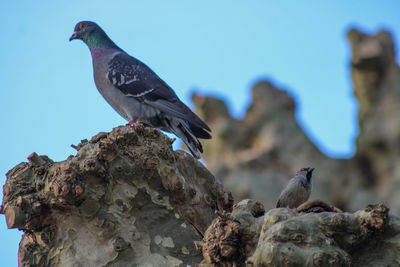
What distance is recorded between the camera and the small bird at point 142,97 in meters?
8.23

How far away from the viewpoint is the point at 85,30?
31.1ft

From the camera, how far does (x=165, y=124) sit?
8.45 m

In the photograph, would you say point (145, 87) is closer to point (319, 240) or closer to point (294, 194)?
point (294, 194)

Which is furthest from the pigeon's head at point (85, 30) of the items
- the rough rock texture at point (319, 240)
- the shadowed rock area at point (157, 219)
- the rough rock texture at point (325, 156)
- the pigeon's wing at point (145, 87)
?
the rough rock texture at point (325, 156)

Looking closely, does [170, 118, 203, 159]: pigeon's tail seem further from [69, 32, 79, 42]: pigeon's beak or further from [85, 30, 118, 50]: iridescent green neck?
[69, 32, 79, 42]: pigeon's beak

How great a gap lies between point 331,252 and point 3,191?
114 inches

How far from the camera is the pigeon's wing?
8.26m

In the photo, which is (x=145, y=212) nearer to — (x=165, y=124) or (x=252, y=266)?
Answer: (x=252, y=266)

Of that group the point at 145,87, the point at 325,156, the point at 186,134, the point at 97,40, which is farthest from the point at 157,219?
the point at 325,156

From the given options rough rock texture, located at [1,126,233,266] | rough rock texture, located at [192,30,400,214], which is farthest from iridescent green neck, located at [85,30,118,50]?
rough rock texture, located at [192,30,400,214]

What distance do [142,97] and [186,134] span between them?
835mm

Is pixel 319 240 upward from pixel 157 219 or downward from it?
downward

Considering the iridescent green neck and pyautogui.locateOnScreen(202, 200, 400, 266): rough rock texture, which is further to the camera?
the iridescent green neck

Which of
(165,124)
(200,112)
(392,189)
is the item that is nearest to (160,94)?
(165,124)
